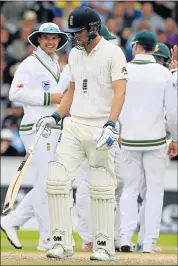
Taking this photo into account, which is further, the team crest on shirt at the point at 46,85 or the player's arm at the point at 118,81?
the team crest on shirt at the point at 46,85

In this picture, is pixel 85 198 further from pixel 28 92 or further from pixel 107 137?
pixel 107 137

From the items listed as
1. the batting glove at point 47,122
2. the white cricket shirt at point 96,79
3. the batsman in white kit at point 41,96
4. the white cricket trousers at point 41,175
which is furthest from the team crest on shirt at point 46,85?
the white cricket shirt at point 96,79

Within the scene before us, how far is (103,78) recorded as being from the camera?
25.7 feet

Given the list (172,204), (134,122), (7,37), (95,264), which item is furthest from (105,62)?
(7,37)

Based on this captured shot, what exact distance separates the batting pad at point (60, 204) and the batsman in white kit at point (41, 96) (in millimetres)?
1697

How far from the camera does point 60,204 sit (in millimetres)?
7805

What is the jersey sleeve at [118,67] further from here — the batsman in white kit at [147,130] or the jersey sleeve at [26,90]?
the batsman in white kit at [147,130]

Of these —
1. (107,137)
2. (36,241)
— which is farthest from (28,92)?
(36,241)

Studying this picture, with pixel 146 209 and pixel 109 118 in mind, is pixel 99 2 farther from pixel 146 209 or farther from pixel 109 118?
pixel 109 118

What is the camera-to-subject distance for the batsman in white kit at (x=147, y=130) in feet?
32.2

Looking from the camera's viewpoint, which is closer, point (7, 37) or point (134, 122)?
point (134, 122)

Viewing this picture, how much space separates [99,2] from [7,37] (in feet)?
5.59

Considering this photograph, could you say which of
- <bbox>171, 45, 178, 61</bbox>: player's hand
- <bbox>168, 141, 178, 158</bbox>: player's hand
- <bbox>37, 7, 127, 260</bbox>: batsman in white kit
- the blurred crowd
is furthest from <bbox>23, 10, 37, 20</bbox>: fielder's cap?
<bbox>37, 7, 127, 260</bbox>: batsman in white kit

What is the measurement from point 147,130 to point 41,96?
3.81 feet
